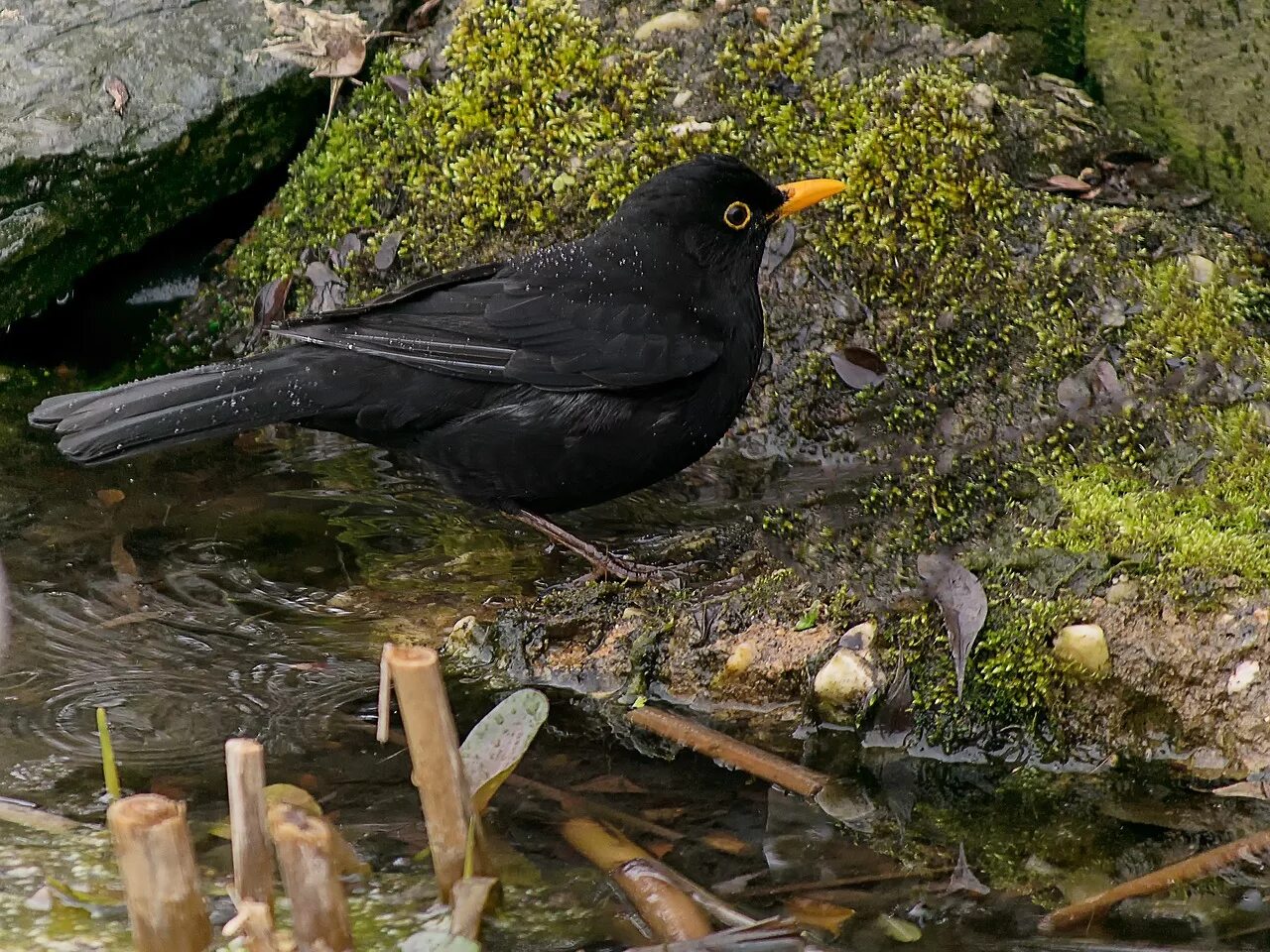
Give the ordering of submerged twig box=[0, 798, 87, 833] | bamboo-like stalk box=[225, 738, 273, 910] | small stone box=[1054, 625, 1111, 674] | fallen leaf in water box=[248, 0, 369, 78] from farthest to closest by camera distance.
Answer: fallen leaf in water box=[248, 0, 369, 78]
small stone box=[1054, 625, 1111, 674]
submerged twig box=[0, 798, 87, 833]
bamboo-like stalk box=[225, 738, 273, 910]

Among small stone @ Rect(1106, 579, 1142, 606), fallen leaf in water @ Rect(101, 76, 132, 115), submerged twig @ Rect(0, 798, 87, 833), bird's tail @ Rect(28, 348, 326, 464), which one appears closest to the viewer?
submerged twig @ Rect(0, 798, 87, 833)

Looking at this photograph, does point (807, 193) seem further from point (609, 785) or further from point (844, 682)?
point (609, 785)

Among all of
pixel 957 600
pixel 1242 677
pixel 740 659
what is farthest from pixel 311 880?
pixel 1242 677

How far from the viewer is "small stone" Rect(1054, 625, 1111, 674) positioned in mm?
3674

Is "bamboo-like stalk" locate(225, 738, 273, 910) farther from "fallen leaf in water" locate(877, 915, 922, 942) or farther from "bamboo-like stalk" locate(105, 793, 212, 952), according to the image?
"fallen leaf in water" locate(877, 915, 922, 942)

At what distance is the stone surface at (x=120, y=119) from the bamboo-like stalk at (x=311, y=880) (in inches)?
169

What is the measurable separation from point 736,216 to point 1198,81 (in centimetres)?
200

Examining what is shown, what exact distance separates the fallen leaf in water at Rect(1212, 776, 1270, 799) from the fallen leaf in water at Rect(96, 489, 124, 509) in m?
3.94

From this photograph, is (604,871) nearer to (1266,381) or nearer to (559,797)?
(559,797)

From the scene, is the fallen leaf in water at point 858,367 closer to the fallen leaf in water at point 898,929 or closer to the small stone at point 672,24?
the small stone at point 672,24

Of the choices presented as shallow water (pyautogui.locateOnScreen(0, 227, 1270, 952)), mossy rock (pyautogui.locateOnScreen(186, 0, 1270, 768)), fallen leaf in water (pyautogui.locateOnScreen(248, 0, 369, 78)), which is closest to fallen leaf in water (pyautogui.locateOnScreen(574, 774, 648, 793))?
shallow water (pyautogui.locateOnScreen(0, 227, 1270, 952))

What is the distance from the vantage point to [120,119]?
6039 millimetres

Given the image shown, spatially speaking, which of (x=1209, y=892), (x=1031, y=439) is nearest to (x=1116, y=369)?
(x=1031, y=439)

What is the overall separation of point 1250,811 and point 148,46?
5320mm
